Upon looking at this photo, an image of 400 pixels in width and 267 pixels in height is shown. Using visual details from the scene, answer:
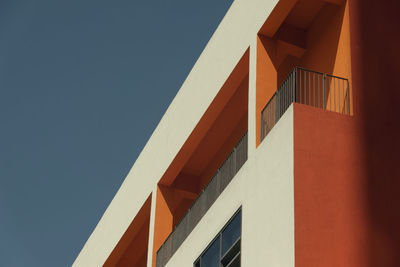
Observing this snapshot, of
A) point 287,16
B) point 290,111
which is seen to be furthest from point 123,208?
point 290,111

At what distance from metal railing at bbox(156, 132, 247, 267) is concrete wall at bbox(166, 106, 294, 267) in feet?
5.02

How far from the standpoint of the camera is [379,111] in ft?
64.6

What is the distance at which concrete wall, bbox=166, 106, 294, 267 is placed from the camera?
18.2 metres

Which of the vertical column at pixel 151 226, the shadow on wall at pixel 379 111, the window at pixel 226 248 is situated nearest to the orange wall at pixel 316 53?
the shadow on wall at pixel 379 111

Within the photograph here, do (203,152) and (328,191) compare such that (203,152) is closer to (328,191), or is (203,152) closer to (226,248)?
(226,248)

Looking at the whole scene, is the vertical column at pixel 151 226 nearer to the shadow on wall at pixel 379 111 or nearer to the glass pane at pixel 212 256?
the glass pane at pixel 212 256

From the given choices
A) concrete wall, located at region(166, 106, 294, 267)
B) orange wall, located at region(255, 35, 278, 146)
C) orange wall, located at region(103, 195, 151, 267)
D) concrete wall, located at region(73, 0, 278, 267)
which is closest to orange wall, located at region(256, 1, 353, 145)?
orange wall, located at region(255, 35, 278, 146)

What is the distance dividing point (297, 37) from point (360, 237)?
23.9 feet

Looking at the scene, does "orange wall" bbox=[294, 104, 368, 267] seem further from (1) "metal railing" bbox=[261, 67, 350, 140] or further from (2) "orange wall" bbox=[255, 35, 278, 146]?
(2) "orange wall" bbox=[255, 35, 278, 146]

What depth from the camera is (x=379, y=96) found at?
19.9m

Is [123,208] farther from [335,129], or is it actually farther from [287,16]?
[335,129]

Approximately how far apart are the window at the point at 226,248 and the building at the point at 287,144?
0.05 m

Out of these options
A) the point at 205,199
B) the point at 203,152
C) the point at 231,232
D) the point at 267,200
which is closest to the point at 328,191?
the point at 267,200

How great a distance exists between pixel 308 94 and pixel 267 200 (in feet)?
13.3
